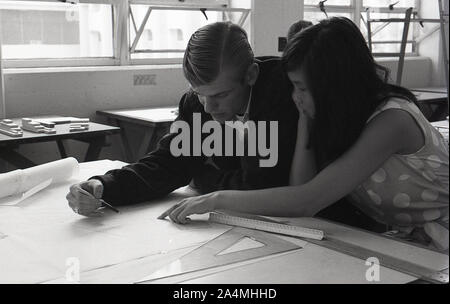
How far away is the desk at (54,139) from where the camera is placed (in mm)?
2875

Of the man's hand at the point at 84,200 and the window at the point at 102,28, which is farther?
the window at the point at 102,28

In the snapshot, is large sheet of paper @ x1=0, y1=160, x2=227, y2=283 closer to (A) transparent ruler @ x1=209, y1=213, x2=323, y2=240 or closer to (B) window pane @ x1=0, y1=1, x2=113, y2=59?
(A) transparent ruler @ x1=209, y1=213, x2=323, y2=240

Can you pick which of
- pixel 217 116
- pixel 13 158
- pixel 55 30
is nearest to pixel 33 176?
pixel 217 116

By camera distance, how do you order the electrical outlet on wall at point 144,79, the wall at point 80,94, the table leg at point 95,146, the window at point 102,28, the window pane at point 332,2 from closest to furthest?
1. the table leg at point 95,146
2. the wall at point 80,94
3. the window at point 102,28
4. the electrical outlet on wall at point 144,79
5. the window pane at point 332,2

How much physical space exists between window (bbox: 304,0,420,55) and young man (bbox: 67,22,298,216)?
13.2ft

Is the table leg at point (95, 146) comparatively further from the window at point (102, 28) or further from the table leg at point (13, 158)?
the window at point (102, 28)

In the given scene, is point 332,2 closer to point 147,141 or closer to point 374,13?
point 374,13

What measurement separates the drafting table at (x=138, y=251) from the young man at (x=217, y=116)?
0.07m

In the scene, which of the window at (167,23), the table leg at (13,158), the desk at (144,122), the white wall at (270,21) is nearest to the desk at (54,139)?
the table leg at (13,158)

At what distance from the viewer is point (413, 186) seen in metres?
1.26

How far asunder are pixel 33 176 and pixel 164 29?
3073mm

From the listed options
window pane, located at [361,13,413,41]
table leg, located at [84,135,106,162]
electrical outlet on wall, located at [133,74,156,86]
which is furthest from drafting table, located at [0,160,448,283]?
window pane, located at [361,13,413,41]
